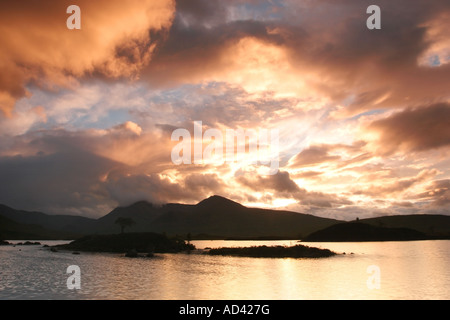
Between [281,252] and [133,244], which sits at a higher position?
[133,244]

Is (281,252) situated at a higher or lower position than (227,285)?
lower

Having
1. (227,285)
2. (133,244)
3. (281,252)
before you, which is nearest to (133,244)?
(133,244)

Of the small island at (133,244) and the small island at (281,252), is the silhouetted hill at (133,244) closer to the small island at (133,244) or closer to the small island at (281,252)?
the small island at (133,244)

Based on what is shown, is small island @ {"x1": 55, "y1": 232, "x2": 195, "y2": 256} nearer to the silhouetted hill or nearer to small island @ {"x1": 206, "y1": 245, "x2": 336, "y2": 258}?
the silhouetted hill

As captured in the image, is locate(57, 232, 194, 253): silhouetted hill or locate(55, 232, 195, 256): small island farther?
locate(57, 232, 194, 253): silhouetted hill

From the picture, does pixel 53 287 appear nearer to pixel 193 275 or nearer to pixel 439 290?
pixel 193 275

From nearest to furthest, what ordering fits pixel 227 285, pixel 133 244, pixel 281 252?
pixel 227 285 → pixel 281 252 → pixel 133 244

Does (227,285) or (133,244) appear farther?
(133,244)

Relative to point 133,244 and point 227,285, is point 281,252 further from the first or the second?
point 227,285

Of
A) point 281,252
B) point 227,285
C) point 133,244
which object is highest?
point 227,285

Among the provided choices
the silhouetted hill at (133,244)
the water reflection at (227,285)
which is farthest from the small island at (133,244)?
the water reflection at (227,285)

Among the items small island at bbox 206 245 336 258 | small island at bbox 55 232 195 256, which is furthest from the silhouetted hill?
small island at bbox 206 245 336 258

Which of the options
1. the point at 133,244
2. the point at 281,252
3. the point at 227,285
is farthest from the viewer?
the point at 133,244

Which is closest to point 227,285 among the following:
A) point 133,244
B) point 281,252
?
point 281,252
